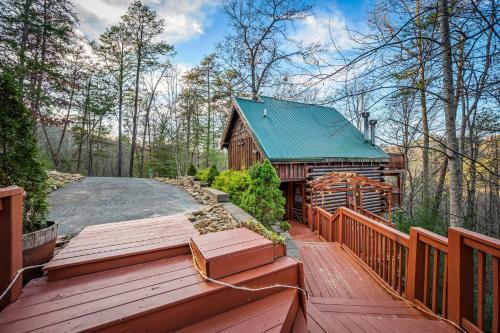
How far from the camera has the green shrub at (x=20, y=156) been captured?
2.07 meters

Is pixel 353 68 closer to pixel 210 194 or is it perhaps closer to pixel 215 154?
pixel 210 194

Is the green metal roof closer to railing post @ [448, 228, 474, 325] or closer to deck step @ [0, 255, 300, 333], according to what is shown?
railing post @ [448, 228, 474, 325]

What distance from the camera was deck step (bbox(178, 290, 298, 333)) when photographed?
159cm

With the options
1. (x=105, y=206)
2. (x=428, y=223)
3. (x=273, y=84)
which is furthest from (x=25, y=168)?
(x=428, y=223)

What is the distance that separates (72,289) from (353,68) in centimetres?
413

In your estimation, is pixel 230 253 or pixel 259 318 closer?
pixel 259 318

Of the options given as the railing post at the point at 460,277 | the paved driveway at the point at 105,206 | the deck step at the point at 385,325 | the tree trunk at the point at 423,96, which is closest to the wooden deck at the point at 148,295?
the deck step at the point at 385,325

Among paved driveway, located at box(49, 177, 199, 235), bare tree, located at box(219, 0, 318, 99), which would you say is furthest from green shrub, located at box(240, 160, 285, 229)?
bare tree, located at box(219, 0, 318, 99)

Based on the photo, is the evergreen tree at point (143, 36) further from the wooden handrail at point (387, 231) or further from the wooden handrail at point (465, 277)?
the wooden handrail at point (465, 277)

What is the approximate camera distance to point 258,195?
16.6 ft

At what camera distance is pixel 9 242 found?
62.2 inches

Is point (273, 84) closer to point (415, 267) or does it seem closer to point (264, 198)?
point (264, 198)

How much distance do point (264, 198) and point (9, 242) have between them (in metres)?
4.11

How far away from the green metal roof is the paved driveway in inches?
177
